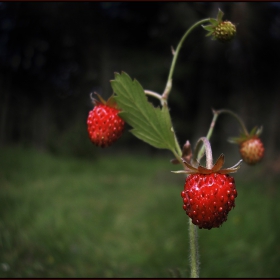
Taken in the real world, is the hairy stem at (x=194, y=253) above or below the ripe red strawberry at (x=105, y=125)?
below

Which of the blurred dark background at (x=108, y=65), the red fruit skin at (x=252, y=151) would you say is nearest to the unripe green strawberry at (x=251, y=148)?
the red fruit skin at (x=252, y=151)

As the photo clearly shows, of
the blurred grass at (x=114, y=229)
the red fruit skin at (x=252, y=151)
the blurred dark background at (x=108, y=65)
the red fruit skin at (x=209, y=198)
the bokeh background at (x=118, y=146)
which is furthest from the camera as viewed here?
the blurred dark background at (x=108, y=65)

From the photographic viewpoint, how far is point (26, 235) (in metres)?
2.61

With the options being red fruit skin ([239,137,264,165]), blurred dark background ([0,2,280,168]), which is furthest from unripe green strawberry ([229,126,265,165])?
blurred dark background ([0,2,280,168])

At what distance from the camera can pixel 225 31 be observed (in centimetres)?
64

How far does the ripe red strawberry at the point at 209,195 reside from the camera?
1.80 feet

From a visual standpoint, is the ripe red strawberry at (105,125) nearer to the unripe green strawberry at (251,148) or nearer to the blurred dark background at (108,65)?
the unripe green strawberry at (251,148)

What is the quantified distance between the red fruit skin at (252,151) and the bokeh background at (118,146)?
20cm

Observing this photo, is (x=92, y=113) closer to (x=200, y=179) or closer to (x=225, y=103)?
(x=200, y=179)

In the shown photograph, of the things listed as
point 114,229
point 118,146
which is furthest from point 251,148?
point 118,146

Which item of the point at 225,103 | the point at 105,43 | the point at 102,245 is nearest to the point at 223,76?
the point at 225,103

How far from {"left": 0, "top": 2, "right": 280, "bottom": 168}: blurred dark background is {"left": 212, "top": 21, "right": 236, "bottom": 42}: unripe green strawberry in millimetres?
4408

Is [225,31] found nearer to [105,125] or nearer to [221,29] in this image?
[221,29]

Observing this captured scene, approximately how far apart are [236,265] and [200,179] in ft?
6.65
